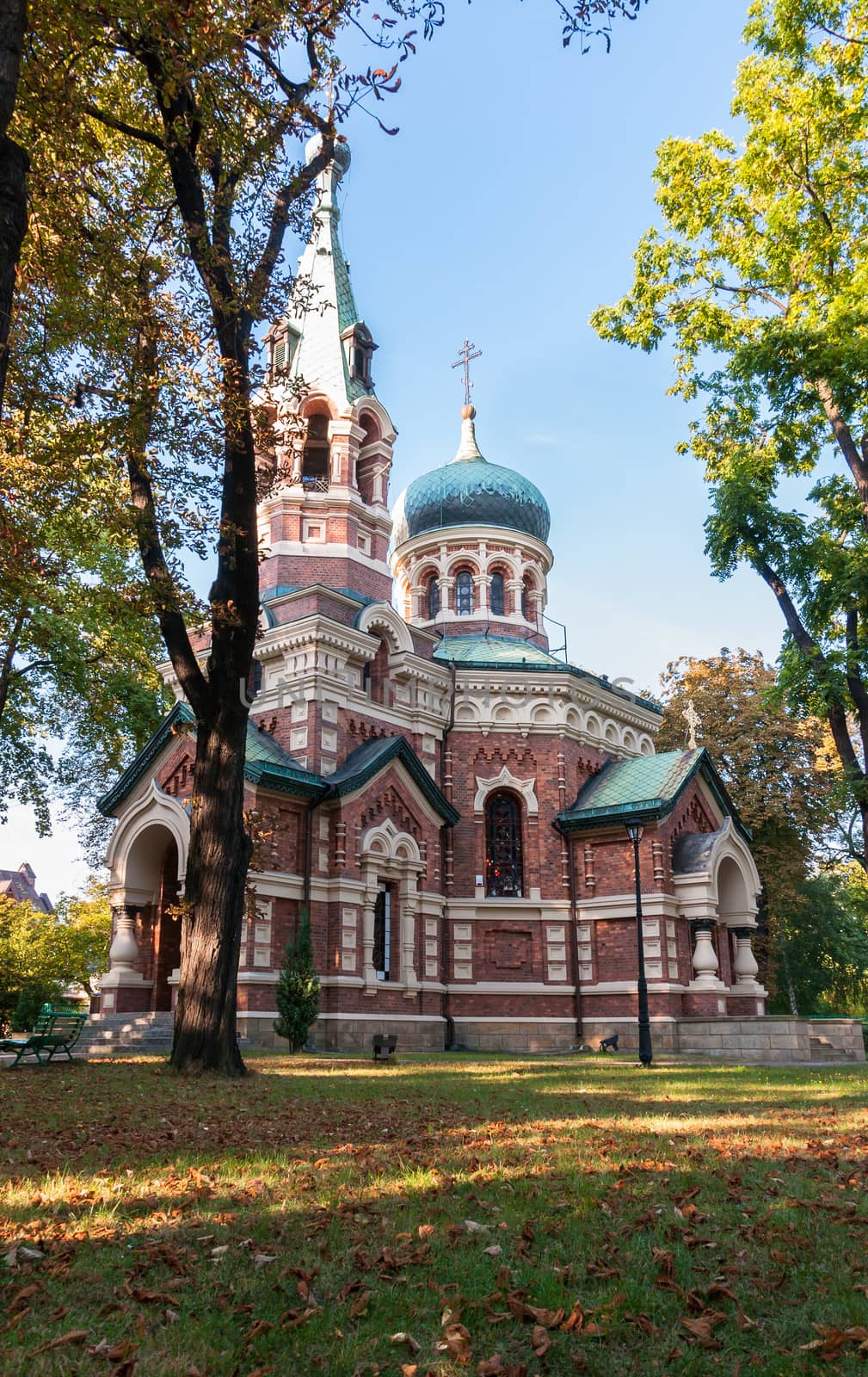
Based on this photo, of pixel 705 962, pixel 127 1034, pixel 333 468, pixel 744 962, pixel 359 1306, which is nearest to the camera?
pixel 359 1306

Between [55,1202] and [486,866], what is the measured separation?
839 inches

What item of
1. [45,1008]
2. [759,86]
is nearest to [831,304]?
[759,86]

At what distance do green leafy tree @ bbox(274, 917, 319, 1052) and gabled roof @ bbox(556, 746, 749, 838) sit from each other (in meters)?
8.82

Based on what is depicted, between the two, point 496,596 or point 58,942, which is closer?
point 496,596

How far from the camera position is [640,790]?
2566cm

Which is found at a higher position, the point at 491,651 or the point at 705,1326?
the point at 491,651

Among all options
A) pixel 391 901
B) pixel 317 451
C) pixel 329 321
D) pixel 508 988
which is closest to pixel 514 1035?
pixel 508 988

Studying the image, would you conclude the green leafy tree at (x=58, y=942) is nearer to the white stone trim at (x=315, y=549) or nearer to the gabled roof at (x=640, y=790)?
the white stone trim at (x=315, y=549)

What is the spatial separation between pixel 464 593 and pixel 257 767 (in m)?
13.1

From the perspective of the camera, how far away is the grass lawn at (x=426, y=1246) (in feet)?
10.8

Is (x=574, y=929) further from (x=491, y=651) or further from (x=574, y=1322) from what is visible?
(x=574, y=1322)

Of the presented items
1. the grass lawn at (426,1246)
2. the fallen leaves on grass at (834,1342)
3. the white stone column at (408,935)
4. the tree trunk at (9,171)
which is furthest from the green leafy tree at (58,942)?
the fallen leaves on grass at (834,1342)

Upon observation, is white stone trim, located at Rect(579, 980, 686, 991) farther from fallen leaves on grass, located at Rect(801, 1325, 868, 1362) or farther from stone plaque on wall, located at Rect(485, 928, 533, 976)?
fallen leaves on grass, located at Rect(801, 1325, 868, 1362)

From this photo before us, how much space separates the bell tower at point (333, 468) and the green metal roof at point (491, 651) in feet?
11.4
